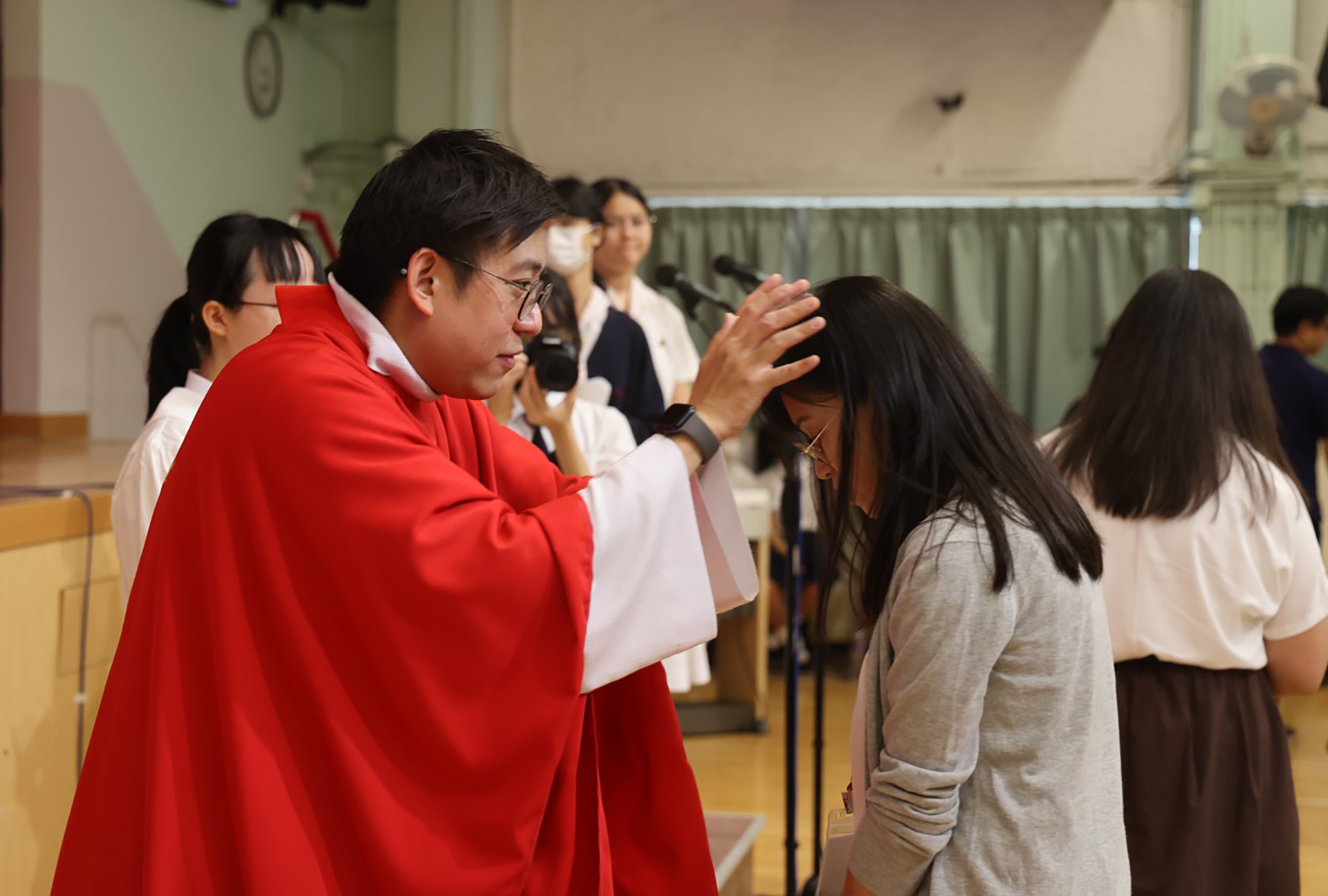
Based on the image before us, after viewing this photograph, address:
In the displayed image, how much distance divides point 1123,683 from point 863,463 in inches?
35.8

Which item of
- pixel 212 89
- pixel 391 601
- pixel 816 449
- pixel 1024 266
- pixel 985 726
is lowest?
pixel 985 726

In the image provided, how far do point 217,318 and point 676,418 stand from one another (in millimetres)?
973

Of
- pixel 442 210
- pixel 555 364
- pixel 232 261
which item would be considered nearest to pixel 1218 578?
pixel 555 364

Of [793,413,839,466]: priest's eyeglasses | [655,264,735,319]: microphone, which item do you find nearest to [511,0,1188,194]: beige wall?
[655,264,735,319]: microphone

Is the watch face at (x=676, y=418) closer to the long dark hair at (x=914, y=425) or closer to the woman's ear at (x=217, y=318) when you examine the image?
the long dark hair at (x=914, y=425)

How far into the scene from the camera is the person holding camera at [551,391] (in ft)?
7.81

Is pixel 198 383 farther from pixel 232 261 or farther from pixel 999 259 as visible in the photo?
pixel 999 259

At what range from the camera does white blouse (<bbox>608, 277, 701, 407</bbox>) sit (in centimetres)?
404

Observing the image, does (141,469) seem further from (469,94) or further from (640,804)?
(469,94)

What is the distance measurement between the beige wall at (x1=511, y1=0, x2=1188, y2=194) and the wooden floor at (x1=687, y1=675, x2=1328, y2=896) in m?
2.61

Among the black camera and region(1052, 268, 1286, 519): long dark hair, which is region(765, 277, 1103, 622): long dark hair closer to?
region(1052, 268, 1286, 519): long dark hair

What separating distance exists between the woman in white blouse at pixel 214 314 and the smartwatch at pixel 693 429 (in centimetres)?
83

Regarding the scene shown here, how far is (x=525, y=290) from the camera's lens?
1.31 metres

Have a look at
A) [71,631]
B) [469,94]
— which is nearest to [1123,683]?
[71,631]
